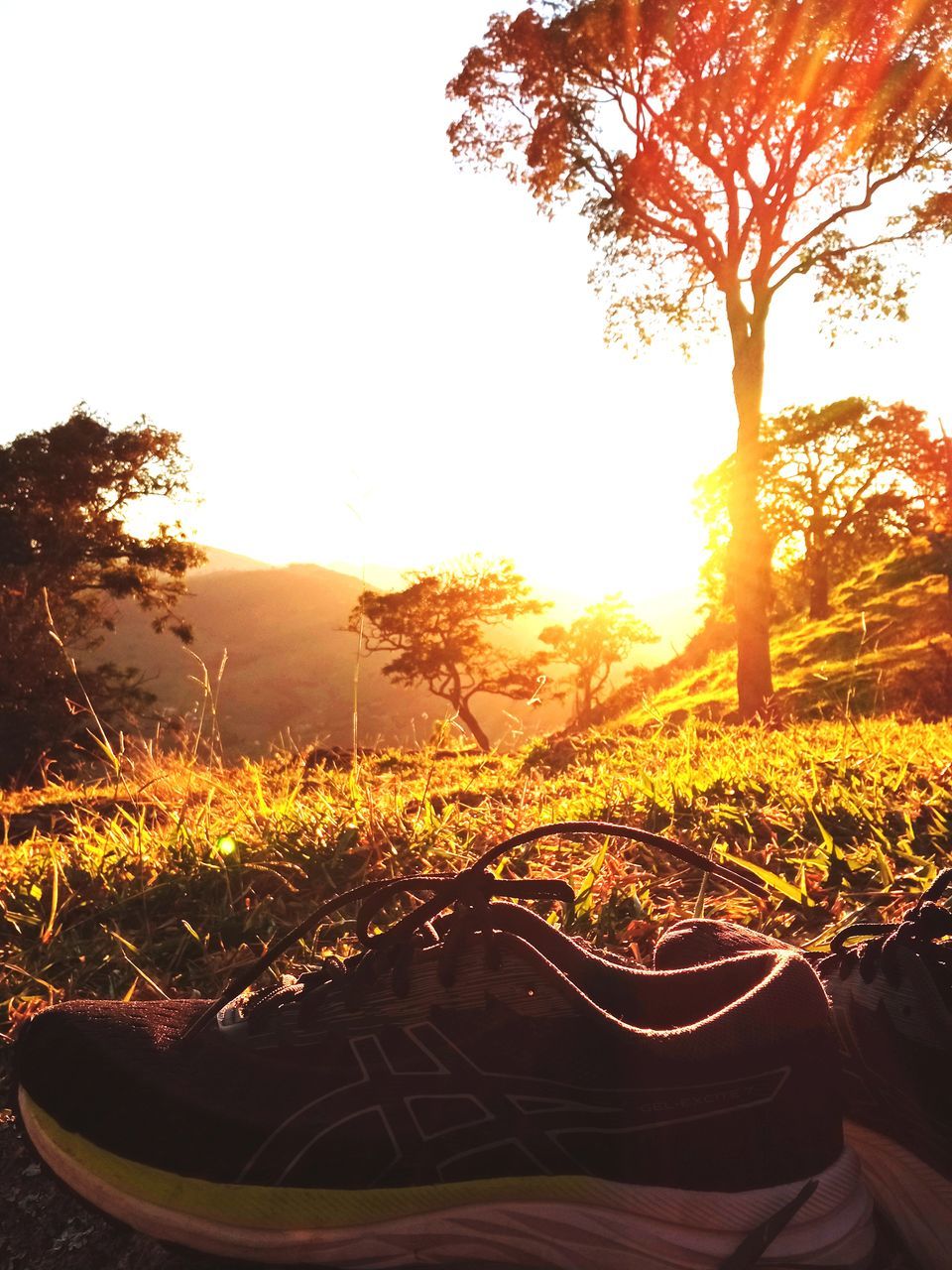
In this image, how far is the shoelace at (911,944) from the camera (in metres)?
1.07

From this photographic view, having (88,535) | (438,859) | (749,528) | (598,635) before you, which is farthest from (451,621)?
(438,859)

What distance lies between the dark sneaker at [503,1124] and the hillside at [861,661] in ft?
A: 20.7

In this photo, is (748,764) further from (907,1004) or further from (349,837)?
(907,1004)

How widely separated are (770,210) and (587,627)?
716 inches

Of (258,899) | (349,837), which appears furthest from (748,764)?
(258,899)

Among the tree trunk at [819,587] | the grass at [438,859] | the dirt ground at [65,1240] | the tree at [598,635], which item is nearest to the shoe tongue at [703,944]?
the dirt ground at [65,1240]

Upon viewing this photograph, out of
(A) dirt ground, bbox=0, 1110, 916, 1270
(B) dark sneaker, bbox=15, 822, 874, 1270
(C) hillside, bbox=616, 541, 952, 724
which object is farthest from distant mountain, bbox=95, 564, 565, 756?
(B) dark sneaker, bbox=15, 822, 874, 1270

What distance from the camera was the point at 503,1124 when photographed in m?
1.01

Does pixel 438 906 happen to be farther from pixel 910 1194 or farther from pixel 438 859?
pixel 438 859

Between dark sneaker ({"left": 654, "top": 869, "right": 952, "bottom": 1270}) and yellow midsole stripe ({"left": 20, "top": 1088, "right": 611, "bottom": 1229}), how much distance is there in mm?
358

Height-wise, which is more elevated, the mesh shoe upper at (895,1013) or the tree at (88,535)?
the tree at (88,535)

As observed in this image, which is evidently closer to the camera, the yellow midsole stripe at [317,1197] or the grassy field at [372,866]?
the yellow midsole stripe at [317,1197]

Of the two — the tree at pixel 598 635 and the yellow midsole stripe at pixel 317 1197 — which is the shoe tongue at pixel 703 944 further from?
the tree at pixel 598 635

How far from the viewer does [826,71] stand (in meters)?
10.5
